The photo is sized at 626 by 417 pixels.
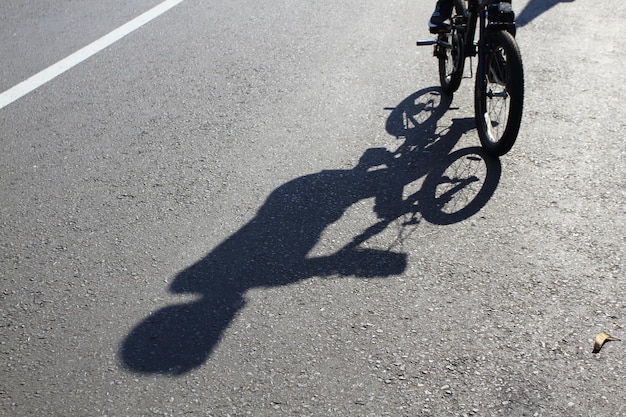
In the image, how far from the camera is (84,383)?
3.64 meters

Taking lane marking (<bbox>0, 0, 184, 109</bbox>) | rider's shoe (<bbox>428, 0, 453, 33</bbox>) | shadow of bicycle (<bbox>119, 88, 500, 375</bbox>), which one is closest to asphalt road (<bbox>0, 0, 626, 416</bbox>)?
shadow of bicycle (<bbox>119, 88, 500, 375</bbox>)

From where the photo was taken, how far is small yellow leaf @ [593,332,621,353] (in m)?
3.61

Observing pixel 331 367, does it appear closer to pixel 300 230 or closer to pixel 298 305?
pixel 298 305

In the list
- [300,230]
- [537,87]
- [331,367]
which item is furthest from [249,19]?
[331,367]

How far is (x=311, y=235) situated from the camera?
4.66 metres

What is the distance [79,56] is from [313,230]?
A: 4281mm

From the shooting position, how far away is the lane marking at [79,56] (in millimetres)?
7031

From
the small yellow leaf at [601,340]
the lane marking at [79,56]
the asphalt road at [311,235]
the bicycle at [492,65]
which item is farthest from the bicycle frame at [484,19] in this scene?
the lane marking at [79,56]

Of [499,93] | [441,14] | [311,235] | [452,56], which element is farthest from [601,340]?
[441,14]

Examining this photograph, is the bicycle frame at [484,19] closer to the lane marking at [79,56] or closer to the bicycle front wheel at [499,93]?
the bicycle front wheel at [499,93]

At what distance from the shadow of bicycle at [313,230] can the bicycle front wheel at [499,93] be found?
0.62 ft

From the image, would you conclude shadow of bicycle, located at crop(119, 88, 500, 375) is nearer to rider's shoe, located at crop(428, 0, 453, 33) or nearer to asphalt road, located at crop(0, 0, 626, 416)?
asphalt road, located at crop(0, 0, 626, 416)

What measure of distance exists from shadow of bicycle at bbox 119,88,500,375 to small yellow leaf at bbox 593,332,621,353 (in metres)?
1.15

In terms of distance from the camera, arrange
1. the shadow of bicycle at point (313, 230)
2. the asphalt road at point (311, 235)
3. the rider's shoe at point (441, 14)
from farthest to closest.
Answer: the rider's shoe at point (441, 14)
the shadow of bicycle at point (313, 230)
the asphalt road at point (311, 235)
